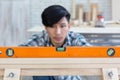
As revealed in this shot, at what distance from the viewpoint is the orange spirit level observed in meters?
0.87

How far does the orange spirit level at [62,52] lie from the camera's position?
0.87 meters

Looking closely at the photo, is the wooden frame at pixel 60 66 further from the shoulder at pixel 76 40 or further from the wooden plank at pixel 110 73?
the shoulder at pixel 76 40

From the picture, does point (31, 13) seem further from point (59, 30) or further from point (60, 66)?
point (60, 66)

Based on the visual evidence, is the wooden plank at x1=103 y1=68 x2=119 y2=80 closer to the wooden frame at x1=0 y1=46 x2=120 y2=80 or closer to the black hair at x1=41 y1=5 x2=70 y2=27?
the wooden frame at x1=0 y1=46 x2=120 y2=80

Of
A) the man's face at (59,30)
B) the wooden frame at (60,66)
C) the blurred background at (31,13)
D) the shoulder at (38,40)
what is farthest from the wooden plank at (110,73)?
the blurred background at (31,13)

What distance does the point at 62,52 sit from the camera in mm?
877

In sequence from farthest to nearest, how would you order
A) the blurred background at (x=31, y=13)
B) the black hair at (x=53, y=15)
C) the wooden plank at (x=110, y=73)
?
the blurred background at (x=31, y=13)
the black hair at (x=53, y=15)
the wooden plank at (x=110, y=73)

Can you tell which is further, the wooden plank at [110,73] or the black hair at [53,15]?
the black hair at [53,15]

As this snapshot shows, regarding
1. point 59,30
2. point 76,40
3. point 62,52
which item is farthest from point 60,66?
point 76,40

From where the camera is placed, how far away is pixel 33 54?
2.89 feet

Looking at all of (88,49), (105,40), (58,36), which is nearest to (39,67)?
(88,49)

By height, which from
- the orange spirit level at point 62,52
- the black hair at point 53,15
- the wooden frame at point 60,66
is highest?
the black hair at point 53,15

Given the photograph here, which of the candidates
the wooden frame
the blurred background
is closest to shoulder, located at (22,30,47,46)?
the wooden frame

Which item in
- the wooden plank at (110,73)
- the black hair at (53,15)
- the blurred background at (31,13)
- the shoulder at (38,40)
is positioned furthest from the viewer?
the blurred background at (31,13)
